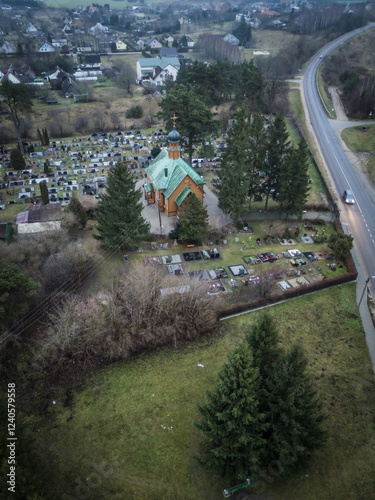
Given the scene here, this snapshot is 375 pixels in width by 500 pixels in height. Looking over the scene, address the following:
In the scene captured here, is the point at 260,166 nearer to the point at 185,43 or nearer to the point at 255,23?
the point at 185,43

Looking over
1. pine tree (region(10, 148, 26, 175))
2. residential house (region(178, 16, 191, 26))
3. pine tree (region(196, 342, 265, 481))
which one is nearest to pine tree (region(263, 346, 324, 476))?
pine tree (region(196, 342, 265, 481))

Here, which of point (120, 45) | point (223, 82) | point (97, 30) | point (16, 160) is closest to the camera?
point (16, 160)

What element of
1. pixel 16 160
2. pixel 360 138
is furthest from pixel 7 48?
pixel 360 138

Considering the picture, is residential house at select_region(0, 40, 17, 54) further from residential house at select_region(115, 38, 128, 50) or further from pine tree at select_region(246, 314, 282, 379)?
pine tree at select_region(246, 314, 282, 379)

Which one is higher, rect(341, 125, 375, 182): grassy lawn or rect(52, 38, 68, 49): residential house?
rect(52, 38, 68, 49): residential house

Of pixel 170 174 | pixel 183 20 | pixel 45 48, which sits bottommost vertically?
A: pixel 170 174

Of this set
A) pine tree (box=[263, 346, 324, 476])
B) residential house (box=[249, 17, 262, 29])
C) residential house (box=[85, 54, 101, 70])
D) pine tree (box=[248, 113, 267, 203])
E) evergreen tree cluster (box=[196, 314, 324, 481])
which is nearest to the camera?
evergreen tree cluster (box=[196, 314, 324, 481])

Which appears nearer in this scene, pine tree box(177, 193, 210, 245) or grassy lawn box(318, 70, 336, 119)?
pine tree box(177, 193, 210, 245)
